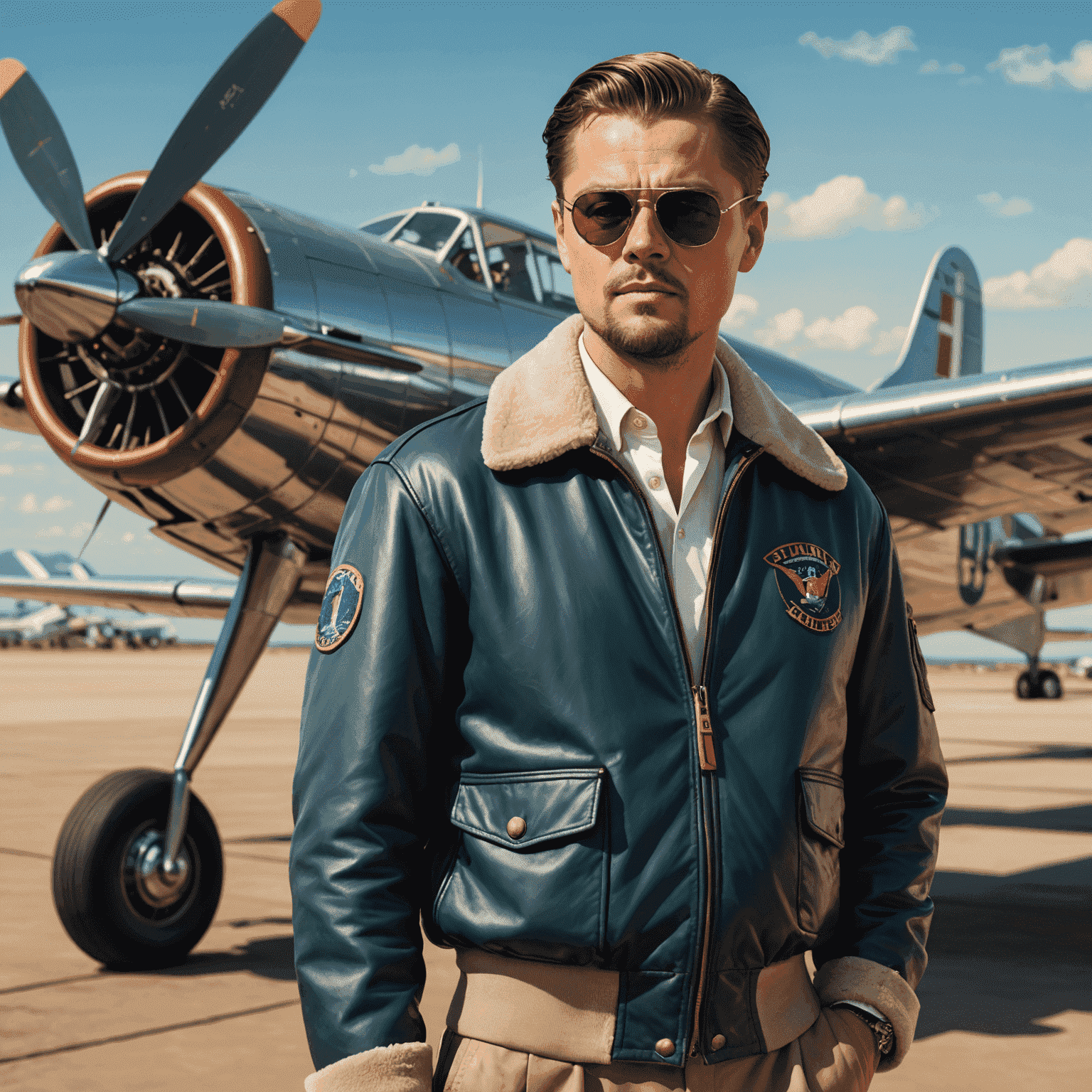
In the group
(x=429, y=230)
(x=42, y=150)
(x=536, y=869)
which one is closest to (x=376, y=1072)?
(x=536, y=869)

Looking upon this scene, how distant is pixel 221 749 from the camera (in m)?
15.1

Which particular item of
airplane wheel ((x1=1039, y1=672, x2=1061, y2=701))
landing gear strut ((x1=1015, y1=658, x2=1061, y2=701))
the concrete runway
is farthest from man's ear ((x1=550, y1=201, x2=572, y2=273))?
airplane wheel ((x1=1039, y1=672, x2=1061, y2=701))

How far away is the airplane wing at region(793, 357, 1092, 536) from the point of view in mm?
5836

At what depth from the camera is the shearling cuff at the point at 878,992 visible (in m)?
1.51

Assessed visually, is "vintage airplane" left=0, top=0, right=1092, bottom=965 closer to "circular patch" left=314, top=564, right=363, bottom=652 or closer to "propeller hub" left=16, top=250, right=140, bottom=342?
"propeller hub" left=16, top=250, right=140, bottom=342

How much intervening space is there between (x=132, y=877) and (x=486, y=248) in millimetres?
3556

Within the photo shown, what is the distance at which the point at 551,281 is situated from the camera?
21.3ft

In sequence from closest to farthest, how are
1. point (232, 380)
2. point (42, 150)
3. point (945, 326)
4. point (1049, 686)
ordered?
point (232, 380) < point (42, 150) < point (945, 326) < point (1049, 686)

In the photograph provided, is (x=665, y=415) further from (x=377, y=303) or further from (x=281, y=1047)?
(x=377, y=303)

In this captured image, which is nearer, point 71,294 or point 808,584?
point 808,584

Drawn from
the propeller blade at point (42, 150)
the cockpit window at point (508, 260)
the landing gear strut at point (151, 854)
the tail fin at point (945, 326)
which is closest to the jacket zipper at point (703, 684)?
the landing gear strut at point (151, 854)

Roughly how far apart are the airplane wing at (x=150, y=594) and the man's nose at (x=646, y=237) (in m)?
7.62

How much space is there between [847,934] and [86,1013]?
3.54 meters

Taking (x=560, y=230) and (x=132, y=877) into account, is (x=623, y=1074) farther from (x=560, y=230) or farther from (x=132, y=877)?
(x=132, y=877)
